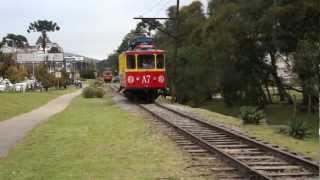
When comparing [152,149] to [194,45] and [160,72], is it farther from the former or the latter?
[194,45]

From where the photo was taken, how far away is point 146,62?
4088cm

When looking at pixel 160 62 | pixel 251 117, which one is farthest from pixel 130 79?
pixel 251 117

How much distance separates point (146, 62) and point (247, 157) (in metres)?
26.5

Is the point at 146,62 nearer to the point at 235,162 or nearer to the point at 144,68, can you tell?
the point at 144,68

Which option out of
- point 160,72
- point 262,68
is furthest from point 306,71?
point 262,68

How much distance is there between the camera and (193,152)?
1588 cm

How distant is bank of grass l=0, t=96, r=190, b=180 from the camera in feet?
41.5

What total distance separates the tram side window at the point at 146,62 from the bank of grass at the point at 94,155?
679 inches

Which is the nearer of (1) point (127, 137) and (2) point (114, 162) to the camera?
(2) point (114, 162)

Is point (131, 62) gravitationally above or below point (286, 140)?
above

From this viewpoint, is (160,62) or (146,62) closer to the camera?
(146,62)

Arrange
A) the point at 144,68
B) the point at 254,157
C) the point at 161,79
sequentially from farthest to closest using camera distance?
the point at 161,79, the point at 144,68, the point at 254,157

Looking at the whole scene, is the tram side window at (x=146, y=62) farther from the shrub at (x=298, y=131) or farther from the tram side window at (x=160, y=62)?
the shrub at (x=298, y=131)

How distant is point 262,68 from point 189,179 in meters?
51.2
